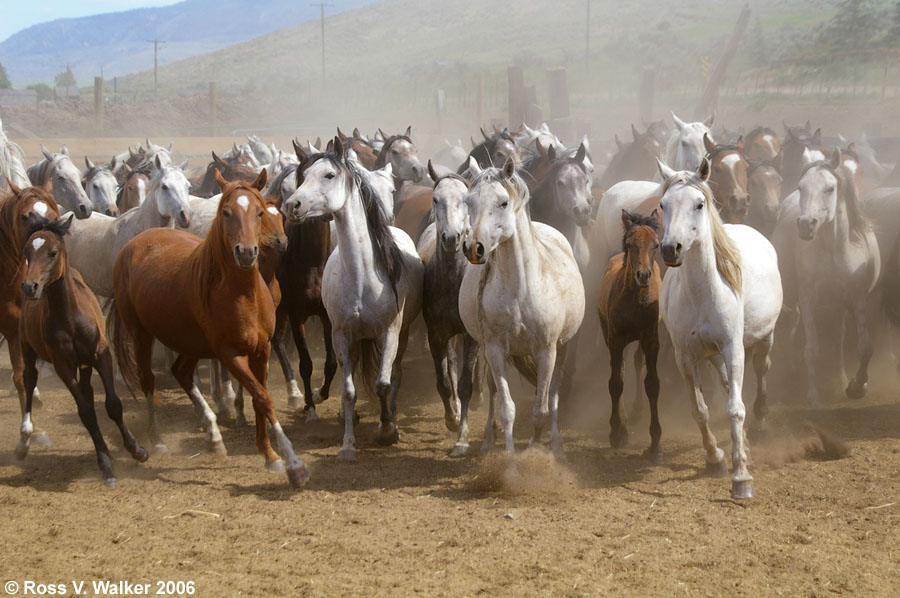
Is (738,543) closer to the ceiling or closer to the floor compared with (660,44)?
closer to the floor

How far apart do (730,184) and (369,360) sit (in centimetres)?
344

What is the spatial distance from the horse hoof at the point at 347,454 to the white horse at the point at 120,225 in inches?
126

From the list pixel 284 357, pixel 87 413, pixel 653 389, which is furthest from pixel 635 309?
pixel 87 413

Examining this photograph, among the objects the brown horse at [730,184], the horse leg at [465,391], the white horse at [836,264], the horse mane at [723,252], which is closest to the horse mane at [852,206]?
the white horse at [836,264]

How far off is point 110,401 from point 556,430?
2999 millimetres

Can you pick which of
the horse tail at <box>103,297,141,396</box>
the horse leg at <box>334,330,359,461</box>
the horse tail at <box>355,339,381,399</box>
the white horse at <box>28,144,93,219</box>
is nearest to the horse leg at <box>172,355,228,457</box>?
the horse tail at <box>103,297,141,396</box>

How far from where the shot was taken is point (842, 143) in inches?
473

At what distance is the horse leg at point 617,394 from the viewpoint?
6719mm

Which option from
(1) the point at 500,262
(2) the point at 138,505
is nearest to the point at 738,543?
(1) the point at 500,262

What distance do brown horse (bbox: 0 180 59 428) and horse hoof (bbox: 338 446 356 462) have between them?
2.32 meters

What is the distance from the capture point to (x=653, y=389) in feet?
21.4

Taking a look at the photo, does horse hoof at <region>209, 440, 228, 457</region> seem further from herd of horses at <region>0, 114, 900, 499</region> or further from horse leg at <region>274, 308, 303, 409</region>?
horse leg at <region>274, 308, 303, 409</region>

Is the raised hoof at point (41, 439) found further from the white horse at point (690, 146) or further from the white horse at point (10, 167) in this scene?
the white horse at point (690, 146)

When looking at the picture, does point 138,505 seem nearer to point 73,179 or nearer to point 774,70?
point 73,179
